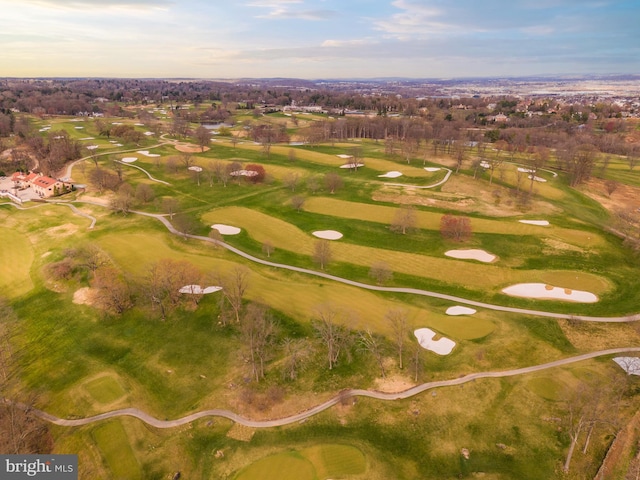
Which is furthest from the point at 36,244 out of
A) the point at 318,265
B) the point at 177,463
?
the point at 177,463

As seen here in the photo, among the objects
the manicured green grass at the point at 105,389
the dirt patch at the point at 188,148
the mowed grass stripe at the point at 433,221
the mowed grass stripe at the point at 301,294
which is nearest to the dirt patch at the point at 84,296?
the mowed grass stripe at the point at 301,294

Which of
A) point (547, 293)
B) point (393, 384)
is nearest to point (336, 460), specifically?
point (393, 384)

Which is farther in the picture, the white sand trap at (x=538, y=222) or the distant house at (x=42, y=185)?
the distant house at (x=42, y=185)

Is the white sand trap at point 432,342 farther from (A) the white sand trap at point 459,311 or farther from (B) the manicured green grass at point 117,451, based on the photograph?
(B) the manicured green grass at point 117,451

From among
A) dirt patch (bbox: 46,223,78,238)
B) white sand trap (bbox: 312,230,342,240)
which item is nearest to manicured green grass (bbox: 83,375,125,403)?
white sand trap (bbox: 312,230,342,240)

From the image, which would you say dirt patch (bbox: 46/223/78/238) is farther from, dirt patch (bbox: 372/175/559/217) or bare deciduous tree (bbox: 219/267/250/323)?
dirt patch (bbox: 372/175/559/217)

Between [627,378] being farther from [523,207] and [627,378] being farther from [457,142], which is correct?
[457,142]
